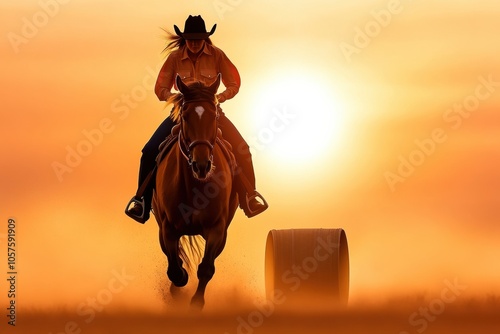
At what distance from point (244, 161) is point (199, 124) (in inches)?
109

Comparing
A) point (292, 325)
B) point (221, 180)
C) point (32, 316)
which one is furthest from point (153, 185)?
point (292, 325)

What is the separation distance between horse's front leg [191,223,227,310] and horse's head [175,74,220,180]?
1351 mm

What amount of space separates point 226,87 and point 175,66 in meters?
0.83

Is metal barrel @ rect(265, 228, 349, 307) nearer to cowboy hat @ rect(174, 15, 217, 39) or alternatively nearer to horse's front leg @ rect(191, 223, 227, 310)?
horse's front leg @ rect(191, 223, 227, 310)

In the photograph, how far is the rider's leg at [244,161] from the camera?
2041 cm

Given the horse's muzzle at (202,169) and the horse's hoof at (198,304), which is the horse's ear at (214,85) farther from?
the horse's hoof at (198,304)

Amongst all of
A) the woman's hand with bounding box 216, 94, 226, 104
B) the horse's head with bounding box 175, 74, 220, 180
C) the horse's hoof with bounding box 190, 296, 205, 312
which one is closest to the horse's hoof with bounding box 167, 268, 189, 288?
the horse's hoof with bounding box 190, 296, 205, 312

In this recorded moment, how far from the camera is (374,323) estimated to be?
17703mm

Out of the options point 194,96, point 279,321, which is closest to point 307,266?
point 279,321

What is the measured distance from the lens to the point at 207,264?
19.4m

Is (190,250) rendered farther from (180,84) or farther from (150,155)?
(180,84)

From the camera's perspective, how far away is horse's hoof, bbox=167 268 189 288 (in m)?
20.0

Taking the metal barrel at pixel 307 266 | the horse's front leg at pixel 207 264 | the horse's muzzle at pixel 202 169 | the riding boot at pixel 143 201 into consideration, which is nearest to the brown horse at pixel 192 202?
the horse's front leg at pixel 207 264

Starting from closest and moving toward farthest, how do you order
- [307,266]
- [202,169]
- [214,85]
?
[202,169], [214,85], [307,266]
